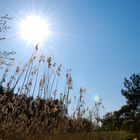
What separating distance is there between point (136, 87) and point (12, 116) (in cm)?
4003

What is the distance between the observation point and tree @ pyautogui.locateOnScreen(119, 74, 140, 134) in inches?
1655

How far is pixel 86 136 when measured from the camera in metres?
7.91

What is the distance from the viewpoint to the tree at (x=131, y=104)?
42.0 meters

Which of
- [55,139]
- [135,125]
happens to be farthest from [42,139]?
[135,125]

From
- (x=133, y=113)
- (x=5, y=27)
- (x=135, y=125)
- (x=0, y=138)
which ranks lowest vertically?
(x=0, y=138)

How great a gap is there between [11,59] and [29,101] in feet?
6.32

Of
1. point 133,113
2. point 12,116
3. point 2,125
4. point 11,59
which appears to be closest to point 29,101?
point 12,116

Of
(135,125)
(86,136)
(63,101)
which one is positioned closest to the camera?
(63,101)

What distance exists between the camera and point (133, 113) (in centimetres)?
4341

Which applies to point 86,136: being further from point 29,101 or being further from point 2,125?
point 2,125

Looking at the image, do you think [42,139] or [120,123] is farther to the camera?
[120,123]

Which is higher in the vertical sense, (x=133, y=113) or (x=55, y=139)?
(x=133, y=113)

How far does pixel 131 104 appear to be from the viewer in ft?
144

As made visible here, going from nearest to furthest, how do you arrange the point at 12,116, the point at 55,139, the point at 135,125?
the point at 12,116, the point at 55,139, the point at 135,125
